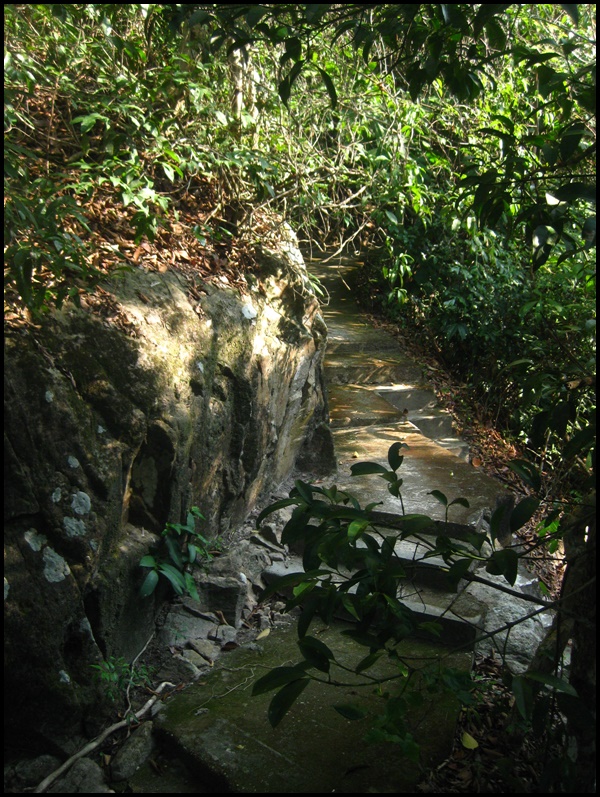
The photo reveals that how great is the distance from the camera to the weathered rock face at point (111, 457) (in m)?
2.72

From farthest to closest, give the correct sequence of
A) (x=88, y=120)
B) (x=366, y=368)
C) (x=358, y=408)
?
(x=366, y=368)
(x=358, y=408)
(x=88, y=120)

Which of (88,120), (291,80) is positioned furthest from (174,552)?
(88,120)

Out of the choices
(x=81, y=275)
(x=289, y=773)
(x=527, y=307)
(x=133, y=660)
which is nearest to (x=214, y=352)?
(x=81, y=275)

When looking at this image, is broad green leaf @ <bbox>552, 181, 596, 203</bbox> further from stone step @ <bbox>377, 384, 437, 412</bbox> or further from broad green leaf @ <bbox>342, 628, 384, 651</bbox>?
stone step @ <bbox>377, 384, 437, 412</bbox>

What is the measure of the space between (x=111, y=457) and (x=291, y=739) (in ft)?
4.59

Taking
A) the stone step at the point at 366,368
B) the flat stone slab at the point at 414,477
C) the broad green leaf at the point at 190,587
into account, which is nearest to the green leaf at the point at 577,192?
the broad green leaf at the point at 190,587

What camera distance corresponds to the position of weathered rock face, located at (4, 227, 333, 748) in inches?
107

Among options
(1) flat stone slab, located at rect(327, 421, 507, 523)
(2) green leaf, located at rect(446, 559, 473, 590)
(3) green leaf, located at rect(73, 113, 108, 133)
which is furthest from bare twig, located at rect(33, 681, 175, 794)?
(3) green leaf, located at rect(73, 113, 108, 133)

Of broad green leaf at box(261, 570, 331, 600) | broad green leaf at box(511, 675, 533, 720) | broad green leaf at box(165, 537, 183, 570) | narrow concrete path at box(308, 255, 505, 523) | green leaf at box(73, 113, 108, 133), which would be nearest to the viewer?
broad green leaf at box(511, 675, 533, 720)

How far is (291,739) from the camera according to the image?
9.39 ft

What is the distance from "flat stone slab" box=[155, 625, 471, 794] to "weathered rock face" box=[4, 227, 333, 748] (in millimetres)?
431

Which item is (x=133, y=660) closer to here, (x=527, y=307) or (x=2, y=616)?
(x=2, y=616)

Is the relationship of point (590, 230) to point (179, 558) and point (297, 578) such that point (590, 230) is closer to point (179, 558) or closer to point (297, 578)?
point (297, 578)

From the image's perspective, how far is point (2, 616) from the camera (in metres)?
2.60
